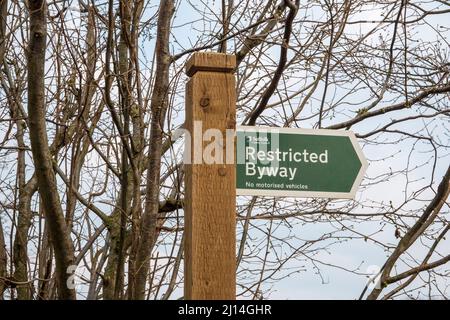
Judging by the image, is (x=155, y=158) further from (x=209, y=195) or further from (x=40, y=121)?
(x=209, y=195)

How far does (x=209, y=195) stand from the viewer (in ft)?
6.44

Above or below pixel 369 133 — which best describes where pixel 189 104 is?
below

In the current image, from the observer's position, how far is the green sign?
2.06 m

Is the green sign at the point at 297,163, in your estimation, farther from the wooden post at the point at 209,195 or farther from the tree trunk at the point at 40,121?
the tree trunk at the point at 40,121

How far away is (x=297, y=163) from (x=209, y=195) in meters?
0.30

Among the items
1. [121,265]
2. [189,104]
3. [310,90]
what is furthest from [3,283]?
Result: [189,104]

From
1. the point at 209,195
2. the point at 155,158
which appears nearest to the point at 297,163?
the point at 209,195

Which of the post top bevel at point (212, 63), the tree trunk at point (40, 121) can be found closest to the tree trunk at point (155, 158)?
the tree trunk at point (40, 121)

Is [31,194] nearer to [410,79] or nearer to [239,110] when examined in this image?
[239,110]

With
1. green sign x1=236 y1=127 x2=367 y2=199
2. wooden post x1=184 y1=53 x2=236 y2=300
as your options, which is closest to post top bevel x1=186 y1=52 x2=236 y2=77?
wooden post x1=184 y1=53 x2=236 y2=300

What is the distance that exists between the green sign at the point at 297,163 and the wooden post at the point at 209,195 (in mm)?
75

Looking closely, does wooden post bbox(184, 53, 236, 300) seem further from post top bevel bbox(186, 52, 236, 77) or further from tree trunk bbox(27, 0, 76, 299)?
tree trunk bbox(27, 0, 76, 299)

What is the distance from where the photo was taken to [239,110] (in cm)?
429
